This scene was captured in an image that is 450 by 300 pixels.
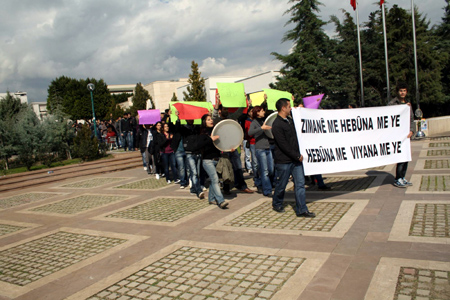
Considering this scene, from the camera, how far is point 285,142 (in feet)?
19.6

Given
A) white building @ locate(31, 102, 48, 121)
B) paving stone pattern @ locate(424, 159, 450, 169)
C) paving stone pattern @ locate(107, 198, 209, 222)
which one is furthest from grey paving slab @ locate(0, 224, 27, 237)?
white building @ locate(31, 102, 48, 121)

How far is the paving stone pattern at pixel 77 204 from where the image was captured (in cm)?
840

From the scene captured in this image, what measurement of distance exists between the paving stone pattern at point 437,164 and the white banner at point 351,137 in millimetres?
2685

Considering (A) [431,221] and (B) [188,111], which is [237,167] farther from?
(A) [431,221]

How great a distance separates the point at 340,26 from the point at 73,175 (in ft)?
101

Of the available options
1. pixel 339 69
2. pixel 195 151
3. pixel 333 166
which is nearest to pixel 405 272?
pixel 333 166

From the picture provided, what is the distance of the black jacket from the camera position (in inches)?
234

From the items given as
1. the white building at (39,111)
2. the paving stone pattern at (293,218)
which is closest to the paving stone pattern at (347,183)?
the paving stone pattern at (293,218)

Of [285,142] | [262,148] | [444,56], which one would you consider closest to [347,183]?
[262,148]

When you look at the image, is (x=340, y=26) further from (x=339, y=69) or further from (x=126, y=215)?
(x=126, y=215)

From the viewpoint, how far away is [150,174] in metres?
13.6

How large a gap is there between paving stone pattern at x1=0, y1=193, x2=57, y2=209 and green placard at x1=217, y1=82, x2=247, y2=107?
641 cm

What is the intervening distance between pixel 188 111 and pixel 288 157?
2.98m

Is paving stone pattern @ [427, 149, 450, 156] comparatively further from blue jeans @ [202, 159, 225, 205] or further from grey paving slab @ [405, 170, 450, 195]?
blue jeans @ [202, 159, 225, 205]
